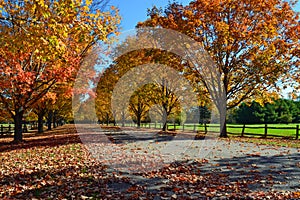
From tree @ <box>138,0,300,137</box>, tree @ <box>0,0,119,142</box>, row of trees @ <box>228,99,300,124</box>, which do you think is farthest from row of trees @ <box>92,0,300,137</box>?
row of trees @ <box>228,99,300,124</box>

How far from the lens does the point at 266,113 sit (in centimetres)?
6938

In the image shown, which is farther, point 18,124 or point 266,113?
point 266,113

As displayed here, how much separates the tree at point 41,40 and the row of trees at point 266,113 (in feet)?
193

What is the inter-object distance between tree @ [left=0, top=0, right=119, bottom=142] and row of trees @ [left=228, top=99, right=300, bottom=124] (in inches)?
2319

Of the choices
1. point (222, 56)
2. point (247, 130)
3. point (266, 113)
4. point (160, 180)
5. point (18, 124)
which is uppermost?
point (222, 56)

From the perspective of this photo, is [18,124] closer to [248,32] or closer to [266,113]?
[248,32]

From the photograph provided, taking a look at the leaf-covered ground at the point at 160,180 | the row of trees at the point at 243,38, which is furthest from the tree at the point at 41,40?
the row of trees at the point at 243,38

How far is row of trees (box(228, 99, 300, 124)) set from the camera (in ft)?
225

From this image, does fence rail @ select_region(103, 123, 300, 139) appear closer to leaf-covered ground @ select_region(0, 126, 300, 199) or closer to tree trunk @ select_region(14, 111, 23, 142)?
leaf-covered ground @ select_region(0, 126, 300, 199)

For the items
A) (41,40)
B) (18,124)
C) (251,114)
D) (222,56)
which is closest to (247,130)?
(222,56)

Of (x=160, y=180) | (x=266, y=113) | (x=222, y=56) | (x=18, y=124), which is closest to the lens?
(x=160, y=180)

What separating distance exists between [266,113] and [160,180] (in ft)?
231

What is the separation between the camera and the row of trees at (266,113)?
68625 millimetres

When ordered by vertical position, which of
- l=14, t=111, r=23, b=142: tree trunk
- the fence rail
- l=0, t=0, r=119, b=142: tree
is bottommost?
the fence rail
